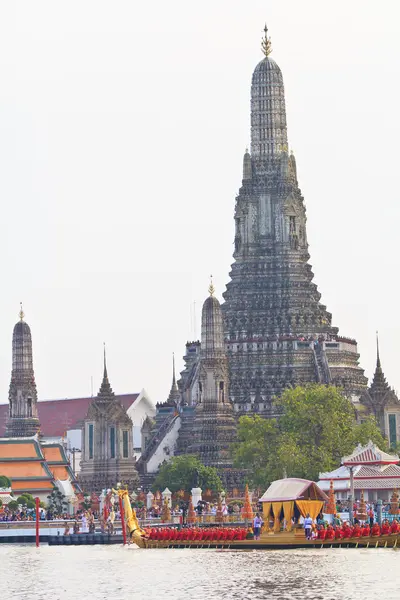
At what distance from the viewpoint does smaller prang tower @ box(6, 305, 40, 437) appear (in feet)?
567

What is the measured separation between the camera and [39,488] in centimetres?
15600

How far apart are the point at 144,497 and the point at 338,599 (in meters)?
67.5

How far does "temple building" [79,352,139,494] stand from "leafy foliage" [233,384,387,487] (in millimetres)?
18042

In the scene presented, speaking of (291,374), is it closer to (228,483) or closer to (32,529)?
(228,483)

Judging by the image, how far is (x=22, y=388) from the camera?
567 ft

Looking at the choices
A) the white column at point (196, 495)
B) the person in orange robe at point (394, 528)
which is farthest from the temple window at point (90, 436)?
the person in orange robe at point (394, 528)

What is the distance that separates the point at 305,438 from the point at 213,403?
20.5 meters

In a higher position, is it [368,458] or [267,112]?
[267,112]

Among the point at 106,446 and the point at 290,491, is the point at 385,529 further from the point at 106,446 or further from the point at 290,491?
the point at 106,446

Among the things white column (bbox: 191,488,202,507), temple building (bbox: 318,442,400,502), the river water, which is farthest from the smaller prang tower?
the river water

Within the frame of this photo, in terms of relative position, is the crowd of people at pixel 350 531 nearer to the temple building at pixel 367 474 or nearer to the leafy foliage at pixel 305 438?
the temple building at pixel 367 474

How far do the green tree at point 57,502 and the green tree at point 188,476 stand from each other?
21.9 feet

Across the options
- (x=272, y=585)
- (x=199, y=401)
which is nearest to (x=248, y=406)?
(x=199, y=401)

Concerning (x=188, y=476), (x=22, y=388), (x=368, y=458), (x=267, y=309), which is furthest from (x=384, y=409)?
(x=368, y=458)
